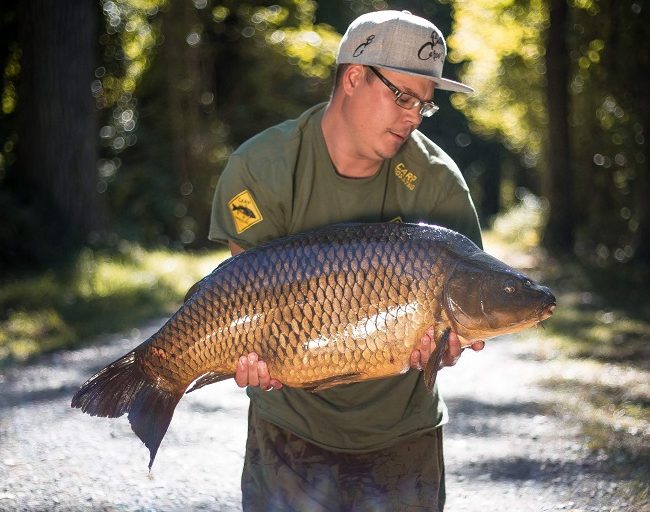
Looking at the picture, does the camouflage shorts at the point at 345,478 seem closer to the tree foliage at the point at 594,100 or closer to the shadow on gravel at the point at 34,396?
the shadow on gravel at the point at 34,396

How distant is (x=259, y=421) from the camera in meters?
3.68

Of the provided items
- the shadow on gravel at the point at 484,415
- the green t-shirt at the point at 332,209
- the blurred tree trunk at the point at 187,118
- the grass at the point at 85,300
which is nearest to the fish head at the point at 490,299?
the green t-shirt at the point at 332,209

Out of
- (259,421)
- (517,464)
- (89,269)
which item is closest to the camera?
(259,421)

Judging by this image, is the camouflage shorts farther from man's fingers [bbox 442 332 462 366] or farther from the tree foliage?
the tree foliage

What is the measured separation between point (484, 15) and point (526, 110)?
2.68 meters

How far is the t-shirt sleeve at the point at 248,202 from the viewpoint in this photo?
11.7 ft

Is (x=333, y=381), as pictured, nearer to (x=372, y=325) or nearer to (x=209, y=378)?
(x=372, y=325)

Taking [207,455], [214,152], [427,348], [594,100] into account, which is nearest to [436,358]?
[427,348]

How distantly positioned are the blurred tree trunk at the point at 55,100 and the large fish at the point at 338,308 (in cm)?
1042

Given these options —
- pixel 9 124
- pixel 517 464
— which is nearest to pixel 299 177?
pixel 517 464

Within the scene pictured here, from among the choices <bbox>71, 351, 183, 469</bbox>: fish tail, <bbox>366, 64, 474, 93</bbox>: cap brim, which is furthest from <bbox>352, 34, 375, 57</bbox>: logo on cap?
<bbox>71, 351, 183, 469</bbox>: fish tail

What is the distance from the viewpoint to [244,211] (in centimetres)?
356

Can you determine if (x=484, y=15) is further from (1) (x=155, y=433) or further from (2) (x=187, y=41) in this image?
(1) (x=155, y=433)

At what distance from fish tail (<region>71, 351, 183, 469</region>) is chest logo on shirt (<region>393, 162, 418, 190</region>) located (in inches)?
42.6
